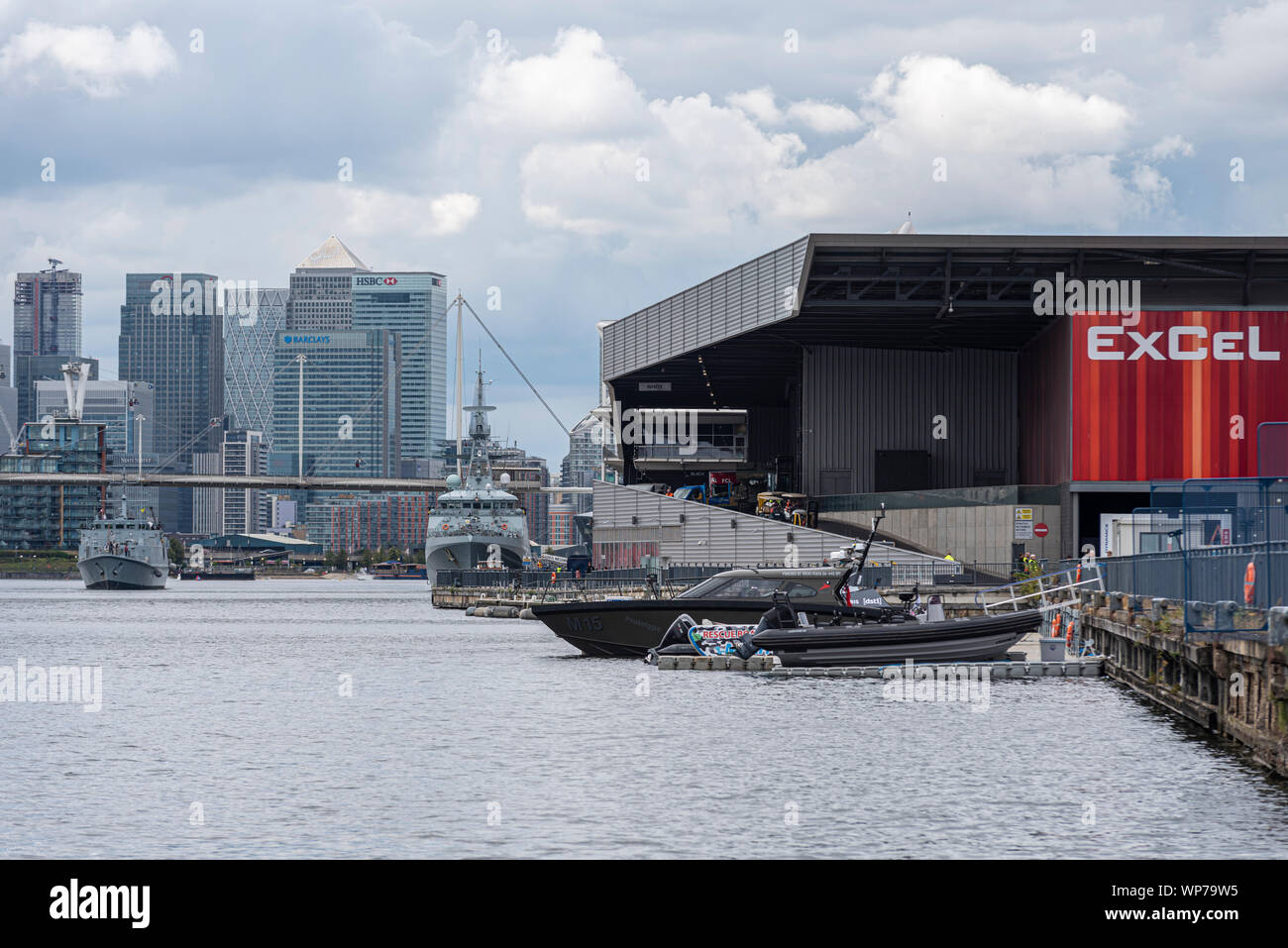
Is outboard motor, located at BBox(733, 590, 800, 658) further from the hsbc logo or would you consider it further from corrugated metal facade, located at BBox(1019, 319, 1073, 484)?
the hsbc logo

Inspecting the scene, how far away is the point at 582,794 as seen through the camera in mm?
21422

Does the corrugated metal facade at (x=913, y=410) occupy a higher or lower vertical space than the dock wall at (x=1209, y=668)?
higher

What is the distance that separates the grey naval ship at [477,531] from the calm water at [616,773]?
338 ft

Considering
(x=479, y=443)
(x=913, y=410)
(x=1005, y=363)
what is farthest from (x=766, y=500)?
(x=479, y=443)

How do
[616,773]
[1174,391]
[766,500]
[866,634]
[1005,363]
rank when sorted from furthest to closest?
[766,500] < [1005,363] < [1174,391] < [866,634] < [616,773]

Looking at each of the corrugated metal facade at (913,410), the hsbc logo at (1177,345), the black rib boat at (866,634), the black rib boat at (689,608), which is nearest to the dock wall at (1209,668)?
the black rib boat at (866,634)

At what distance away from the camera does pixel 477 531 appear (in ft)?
477

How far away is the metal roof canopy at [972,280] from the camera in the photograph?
67812mm

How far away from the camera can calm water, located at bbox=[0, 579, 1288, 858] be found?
18.3 m

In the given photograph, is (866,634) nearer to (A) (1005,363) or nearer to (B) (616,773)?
(B) (616,773)

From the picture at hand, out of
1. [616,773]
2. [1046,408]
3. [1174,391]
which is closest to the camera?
[616,773]

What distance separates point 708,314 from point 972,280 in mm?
18150

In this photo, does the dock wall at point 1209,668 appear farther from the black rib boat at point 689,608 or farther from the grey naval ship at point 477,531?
the grey naval ship at point 477,531

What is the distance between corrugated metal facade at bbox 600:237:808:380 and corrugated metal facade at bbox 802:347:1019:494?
555 centimetres
